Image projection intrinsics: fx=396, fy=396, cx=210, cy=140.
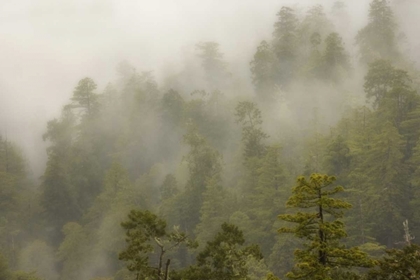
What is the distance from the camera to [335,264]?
12.0 metres

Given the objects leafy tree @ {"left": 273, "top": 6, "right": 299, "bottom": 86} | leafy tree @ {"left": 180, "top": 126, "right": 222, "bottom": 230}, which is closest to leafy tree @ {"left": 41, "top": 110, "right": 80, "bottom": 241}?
leafy tree @ {"left": 180, "top": 126, "right": 222, "bottom": 230}

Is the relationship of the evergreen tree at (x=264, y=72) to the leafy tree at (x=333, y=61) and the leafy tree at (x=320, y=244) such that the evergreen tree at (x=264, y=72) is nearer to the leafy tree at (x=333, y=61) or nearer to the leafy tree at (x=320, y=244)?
the leafy tree at (x=333, y=61)

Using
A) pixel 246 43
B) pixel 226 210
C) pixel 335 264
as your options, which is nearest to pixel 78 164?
pixel 226 210

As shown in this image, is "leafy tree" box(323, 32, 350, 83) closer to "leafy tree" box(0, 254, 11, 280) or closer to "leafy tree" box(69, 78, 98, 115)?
"leafy tree" box(69, 78, 98, 115)

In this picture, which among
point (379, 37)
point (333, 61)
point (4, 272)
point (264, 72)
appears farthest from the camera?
point (264, 72)

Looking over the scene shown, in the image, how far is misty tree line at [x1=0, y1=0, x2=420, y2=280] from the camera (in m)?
28.5

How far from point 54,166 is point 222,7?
90.1 meters

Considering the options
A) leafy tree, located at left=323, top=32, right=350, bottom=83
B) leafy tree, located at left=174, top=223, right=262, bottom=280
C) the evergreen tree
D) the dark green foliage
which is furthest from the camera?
the evergreen tree

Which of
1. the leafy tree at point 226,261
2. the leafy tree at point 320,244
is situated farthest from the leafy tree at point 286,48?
the leafy tree at point 320,244

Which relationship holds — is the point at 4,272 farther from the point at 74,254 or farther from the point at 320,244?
the point at 320,244

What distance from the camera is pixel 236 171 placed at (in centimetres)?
5653

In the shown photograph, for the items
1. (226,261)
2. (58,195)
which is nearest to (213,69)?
(58,195)

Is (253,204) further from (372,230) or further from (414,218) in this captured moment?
(414,218)

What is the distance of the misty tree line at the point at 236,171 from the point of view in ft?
93.4
